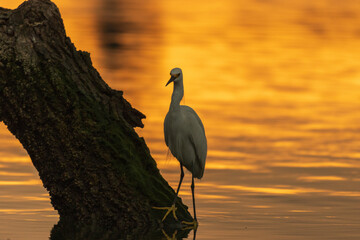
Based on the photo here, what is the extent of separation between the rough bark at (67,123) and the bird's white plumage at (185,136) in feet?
3.89

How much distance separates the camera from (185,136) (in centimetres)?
1477

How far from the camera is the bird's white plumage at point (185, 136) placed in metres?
14.7

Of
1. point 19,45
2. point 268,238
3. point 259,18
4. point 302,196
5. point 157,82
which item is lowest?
point 268,238

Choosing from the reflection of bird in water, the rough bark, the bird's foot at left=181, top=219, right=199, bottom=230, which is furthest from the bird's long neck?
the bird's foot at left=181, top=219, right=199, bottom=230

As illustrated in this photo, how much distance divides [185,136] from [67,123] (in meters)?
2.10

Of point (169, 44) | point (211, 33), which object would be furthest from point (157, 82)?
point (211, 33)

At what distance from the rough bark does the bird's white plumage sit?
3.89 ft

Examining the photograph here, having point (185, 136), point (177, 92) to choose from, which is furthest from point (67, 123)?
point (185, 136)

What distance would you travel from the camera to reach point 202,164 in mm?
15023

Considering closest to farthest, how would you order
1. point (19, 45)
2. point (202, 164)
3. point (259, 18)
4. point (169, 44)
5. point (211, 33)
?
point (19, 45), point (202, 164), point (169, 44), point (211, 33), point (259, 18)

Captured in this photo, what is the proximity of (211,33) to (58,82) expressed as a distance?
22012 mm

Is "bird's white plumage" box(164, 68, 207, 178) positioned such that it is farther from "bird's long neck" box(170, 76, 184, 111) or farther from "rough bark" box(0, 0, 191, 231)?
"rough bark" box(0, 0, 191, 231)

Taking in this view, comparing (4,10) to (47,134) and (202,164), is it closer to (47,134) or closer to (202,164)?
(47,134)

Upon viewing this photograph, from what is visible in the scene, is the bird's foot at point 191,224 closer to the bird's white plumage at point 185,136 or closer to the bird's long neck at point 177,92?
the bird's white plumage at point 185,136
